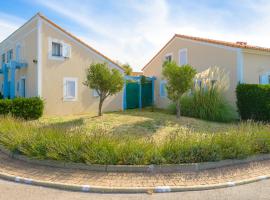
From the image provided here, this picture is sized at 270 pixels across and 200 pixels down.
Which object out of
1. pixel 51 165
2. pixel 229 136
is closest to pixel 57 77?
pixel 51 165

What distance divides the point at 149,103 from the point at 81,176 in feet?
55.8

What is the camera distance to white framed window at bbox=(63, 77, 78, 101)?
648 inches

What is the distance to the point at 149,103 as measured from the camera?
22328mm

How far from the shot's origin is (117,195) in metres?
4.78

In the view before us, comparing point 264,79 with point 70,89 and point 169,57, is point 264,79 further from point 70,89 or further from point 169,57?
point 70,89

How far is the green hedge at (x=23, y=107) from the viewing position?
41.3 ft

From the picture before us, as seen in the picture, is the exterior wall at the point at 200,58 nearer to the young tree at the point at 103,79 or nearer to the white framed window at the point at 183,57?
the white framed window at the point at 183,57

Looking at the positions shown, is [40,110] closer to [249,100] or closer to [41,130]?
[41,130]

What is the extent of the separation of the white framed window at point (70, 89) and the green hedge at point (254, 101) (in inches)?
386

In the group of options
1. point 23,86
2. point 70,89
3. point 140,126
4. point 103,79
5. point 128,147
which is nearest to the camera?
point 128,147

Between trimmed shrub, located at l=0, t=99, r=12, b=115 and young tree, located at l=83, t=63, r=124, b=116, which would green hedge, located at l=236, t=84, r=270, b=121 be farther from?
trimmed shrub, located at l=0, t=99, r=12, b=115

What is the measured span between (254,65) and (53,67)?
40.2 ft

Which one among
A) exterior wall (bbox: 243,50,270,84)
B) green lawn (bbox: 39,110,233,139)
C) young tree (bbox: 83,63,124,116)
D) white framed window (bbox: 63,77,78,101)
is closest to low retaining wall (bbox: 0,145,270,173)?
green lawn (bbox: 39,110,233,139)

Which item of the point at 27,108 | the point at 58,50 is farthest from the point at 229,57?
the point at 27,108
